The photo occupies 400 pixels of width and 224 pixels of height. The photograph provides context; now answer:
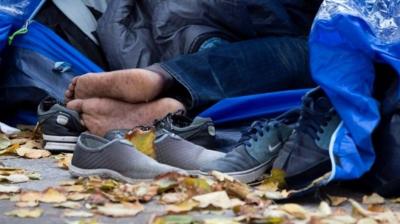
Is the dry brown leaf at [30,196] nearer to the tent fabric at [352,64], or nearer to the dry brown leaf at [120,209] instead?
the dry brown leaf at [120,209]

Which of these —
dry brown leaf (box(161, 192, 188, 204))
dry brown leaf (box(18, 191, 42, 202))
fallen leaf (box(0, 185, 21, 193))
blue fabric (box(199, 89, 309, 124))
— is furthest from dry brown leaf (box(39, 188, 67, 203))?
blue fabric (box(199, 89, 309, 124))

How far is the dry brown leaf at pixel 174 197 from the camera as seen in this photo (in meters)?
2.16

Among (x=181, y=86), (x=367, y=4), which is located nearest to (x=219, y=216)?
(x=367, y=4)

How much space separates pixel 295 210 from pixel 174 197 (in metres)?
0.32

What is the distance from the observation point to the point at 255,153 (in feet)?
8.27

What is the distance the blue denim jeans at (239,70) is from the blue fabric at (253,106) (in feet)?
0.13

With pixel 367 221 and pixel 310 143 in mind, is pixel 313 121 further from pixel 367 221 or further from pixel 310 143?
pixel 367 221

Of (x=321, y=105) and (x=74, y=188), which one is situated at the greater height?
(x=321, y=105)

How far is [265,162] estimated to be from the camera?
2.52 m

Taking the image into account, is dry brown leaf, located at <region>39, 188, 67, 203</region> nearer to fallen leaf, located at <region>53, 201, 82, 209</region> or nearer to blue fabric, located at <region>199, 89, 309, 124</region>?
fallen leaf, located at <region>53, 201, 82, 209</region>

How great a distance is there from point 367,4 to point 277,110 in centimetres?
89

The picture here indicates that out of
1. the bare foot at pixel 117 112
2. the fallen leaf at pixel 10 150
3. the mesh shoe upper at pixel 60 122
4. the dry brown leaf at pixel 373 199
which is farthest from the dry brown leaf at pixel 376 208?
the fallen leaf at pixel 10 150

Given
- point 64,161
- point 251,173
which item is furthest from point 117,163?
point 64,161

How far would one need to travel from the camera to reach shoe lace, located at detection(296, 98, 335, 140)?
92.0 inches
